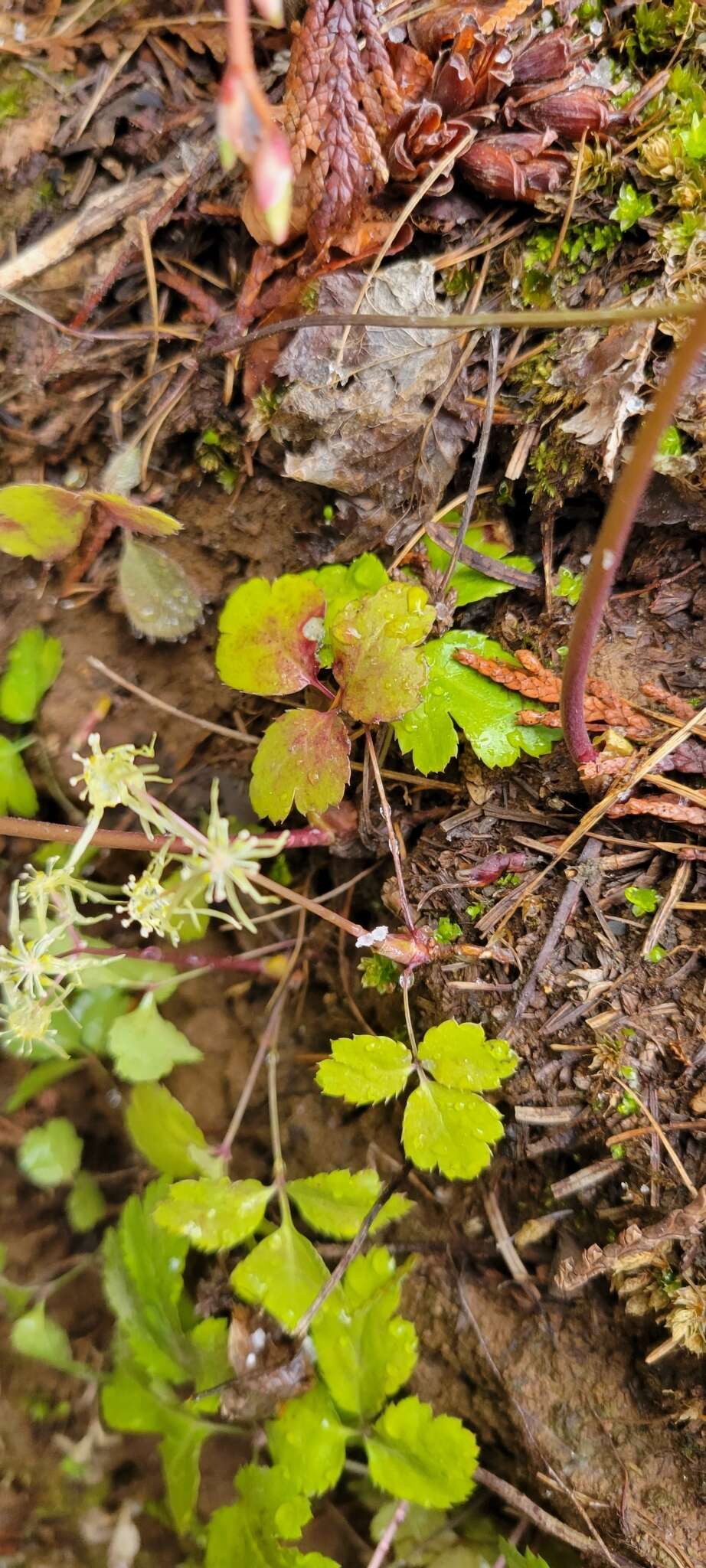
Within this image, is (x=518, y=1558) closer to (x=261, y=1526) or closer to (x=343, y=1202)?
(x=261, y=1526)

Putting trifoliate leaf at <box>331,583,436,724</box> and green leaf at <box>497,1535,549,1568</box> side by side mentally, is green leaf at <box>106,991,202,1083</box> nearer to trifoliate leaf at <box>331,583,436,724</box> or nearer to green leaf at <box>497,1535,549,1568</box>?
trifoliate leaf at <box>331,583,436,724</box>

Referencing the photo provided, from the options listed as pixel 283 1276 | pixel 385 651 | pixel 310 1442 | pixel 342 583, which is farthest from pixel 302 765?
pixel 310 1442

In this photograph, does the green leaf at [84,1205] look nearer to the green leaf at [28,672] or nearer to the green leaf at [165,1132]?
the green leaf at [165,1132]

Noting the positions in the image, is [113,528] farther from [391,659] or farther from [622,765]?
[622,765]

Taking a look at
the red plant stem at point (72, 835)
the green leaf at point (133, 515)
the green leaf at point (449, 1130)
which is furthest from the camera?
the green leaf at point (133, 515)

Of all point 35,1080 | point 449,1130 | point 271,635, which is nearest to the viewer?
point 449,1130

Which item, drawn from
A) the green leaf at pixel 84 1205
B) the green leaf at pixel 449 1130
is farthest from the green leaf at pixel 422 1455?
the green leaf at pixel 84 1205
